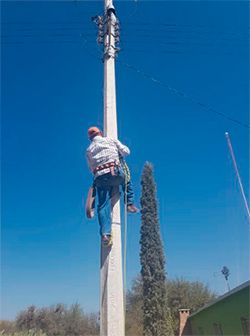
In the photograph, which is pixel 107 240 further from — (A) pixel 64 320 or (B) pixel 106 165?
(A) pixel 64 320

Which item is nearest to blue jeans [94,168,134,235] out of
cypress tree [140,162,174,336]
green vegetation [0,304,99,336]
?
green vegetation [0,304,99,336]

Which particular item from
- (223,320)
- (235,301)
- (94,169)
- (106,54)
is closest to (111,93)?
(106,54)

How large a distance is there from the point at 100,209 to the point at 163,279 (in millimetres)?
20837

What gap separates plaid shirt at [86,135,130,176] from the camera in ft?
12.5

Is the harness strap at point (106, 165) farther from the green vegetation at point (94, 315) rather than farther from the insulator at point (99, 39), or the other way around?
the green vegetation at point (94, 315)

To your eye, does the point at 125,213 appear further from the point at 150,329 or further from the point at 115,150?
the point at 150,329

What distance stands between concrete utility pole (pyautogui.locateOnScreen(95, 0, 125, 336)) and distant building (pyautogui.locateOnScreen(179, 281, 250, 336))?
7561 millimetres

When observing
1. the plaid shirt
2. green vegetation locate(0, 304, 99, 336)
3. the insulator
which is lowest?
green vegetation locate(0, 304, 99, 336)

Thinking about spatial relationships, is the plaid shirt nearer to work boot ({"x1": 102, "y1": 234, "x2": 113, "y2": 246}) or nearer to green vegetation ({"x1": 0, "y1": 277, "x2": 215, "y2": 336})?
work boot ({"x1": 102, "y1": 234, "x2": 113, "y2": 246})

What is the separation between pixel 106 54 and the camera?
14.4 ft

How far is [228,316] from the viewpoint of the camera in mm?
14008

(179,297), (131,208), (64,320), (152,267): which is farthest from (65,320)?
(131,208)

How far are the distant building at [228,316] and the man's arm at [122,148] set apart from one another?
24.8 feet

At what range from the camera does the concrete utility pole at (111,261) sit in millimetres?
3301
